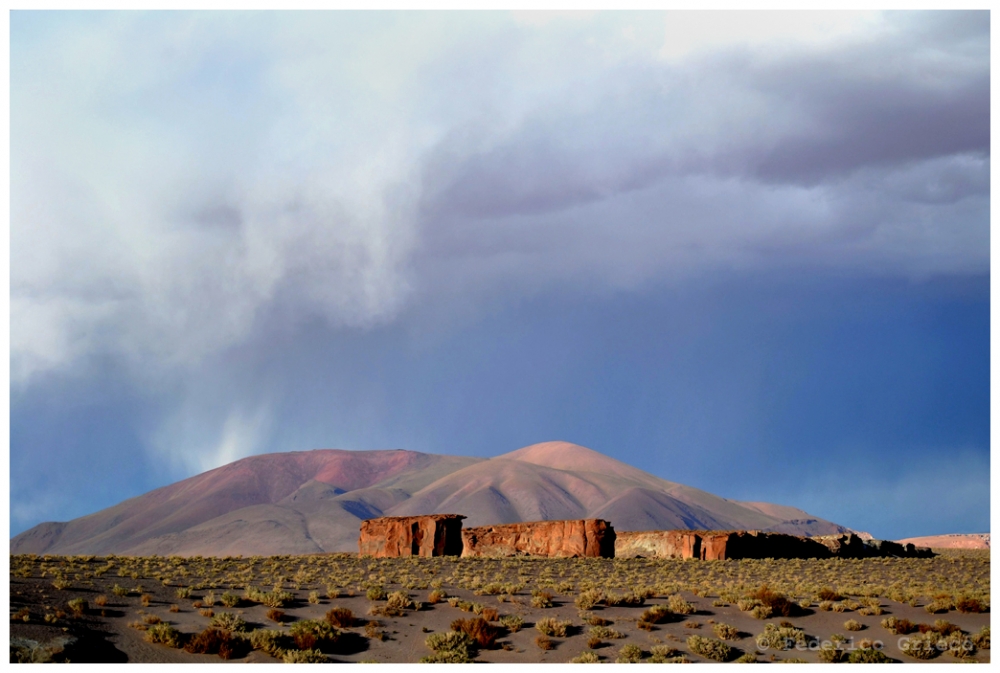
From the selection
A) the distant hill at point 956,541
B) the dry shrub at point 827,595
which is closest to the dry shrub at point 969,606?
the dry shrub at point 827,595

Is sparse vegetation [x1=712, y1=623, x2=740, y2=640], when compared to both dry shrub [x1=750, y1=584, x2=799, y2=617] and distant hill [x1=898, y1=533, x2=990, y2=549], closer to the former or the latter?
dry shrub [x1=750, y1=584, x2=799, y2=617]

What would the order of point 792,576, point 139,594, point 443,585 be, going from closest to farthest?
1. point 139,594
2. point 443,585
3. point 792,576

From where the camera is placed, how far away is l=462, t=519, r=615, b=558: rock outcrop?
52.3 meters

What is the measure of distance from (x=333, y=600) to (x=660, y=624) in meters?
10.2

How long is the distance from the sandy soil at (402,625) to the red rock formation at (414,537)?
25.4 meters

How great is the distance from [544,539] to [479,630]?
113ft

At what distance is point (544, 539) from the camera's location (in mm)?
54344

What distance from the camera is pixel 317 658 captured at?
18.0m

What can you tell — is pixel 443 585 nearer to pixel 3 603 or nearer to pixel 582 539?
pixel 3 603

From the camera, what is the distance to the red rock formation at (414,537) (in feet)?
170

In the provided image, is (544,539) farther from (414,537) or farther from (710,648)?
(710,648)

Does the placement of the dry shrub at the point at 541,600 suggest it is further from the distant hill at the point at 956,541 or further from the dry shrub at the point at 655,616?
the distant hill at the point at 956,541

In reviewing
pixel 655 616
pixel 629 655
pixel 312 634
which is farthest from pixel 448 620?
pixel 655 616

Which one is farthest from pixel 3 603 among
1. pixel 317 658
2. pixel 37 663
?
pixel 317 658
